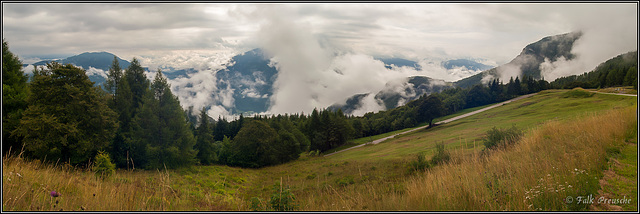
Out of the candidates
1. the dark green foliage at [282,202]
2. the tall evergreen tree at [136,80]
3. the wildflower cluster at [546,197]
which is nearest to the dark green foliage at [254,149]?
the tall evergreen tree at [136,80]

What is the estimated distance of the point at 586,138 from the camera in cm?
863

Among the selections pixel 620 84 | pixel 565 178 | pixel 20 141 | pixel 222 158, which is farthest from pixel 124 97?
pixel 620 84

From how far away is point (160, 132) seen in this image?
32188mm

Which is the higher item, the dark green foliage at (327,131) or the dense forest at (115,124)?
the dense forest at (115,124)

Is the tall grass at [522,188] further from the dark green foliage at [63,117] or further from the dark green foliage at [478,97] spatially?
the dark green foliage at [478,97]

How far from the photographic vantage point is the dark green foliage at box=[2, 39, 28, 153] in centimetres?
1998

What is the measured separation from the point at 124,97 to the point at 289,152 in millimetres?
31682

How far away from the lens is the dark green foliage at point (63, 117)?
19.1 metres

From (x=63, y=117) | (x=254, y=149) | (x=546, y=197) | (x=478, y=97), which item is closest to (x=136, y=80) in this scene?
(x=63, y=117)

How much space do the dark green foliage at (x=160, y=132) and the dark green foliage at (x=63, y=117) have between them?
700cm

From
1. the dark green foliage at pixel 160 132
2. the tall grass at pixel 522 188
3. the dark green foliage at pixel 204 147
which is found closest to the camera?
the tall grass at pixel 522 188

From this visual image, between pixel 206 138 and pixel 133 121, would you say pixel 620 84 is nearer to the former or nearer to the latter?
pixel 206 138

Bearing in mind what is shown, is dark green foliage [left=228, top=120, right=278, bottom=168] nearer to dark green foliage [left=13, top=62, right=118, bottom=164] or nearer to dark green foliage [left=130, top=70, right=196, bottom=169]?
dark green foliage [left=130, top=70, right=196, bottom=169]

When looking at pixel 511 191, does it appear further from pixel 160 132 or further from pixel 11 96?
pixel 160 132
